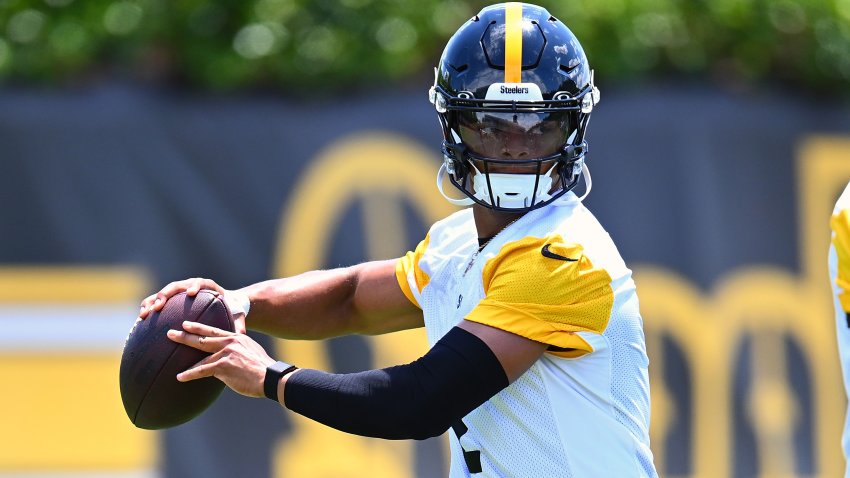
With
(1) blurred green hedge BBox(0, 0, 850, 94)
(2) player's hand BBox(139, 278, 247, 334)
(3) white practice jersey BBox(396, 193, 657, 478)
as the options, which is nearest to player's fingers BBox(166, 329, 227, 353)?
(2) player's hand BBox(139, 278, 247, 334)

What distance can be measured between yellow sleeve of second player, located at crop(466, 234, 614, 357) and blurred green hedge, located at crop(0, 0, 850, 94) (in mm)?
3445

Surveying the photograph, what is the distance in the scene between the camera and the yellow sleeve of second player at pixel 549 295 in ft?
10.3

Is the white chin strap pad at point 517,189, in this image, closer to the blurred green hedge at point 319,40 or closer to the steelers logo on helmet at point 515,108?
the steelers logo on helmet at point 515,108

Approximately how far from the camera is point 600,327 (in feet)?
10.5

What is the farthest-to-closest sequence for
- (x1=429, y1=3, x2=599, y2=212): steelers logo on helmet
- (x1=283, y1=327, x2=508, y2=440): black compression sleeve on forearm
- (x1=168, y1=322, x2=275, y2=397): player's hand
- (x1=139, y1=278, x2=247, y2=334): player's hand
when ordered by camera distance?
(x1=139, y1=278, x2=247, y2=334): player's hand, (x1=429, y1=3, x2=599, y2=212): steelers logo on helmet, (x1=168, y1=322, x2=275, y2=397): player's hand, (x1=283, y1=327, x2=508, y2=440): black compression sleeve on forearm

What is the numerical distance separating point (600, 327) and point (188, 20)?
381cm

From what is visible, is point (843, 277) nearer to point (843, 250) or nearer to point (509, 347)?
point (843, 250)

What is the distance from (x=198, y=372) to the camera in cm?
329

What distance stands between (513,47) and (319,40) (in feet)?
10.6

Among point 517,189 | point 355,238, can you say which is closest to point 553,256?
point 517,189

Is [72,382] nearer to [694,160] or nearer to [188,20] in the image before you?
[188,20]

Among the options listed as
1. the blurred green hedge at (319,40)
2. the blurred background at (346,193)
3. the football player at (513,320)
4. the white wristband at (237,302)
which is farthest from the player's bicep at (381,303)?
the blurred green hedge at (319,40)

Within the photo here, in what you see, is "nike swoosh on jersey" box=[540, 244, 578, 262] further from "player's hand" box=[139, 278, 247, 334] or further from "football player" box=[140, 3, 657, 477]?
"player's hand" box=[139, 278, 247, 334]

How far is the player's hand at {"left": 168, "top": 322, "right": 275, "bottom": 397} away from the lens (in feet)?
10.6
